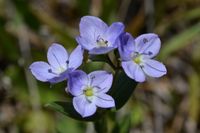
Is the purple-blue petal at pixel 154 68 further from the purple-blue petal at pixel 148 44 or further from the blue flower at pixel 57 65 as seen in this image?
the blue flower at pixel 57 65

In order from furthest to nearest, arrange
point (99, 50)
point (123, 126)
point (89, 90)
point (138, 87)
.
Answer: point (138, 87) < point (123, 126) < point (89, 90) < point (99, 50)

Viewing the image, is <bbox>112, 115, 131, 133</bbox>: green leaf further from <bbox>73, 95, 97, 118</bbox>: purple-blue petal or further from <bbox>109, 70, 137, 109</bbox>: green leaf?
<bbox>73, 95, 97, 118</bbox>: purple-blue petal

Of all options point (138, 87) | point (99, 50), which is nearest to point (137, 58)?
point (99, 50)

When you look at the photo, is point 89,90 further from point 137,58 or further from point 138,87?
point 138,87

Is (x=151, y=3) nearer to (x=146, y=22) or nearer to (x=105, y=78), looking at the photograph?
(x=146, y=22)

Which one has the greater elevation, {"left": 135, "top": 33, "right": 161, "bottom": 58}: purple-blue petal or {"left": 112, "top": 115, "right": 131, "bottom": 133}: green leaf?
{"left": 135, "top": 33, "right": 161, "bottom": 58}: purple-blue petal

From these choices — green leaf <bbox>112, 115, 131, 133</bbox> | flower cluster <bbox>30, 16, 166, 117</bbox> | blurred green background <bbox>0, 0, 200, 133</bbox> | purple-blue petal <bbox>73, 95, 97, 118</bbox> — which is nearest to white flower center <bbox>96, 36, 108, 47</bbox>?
flower cluster <bbox>30, 16, 166, 117</bbox>

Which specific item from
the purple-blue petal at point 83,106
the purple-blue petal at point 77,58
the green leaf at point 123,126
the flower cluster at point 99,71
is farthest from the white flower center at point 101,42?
the green leaf at point 123,126
